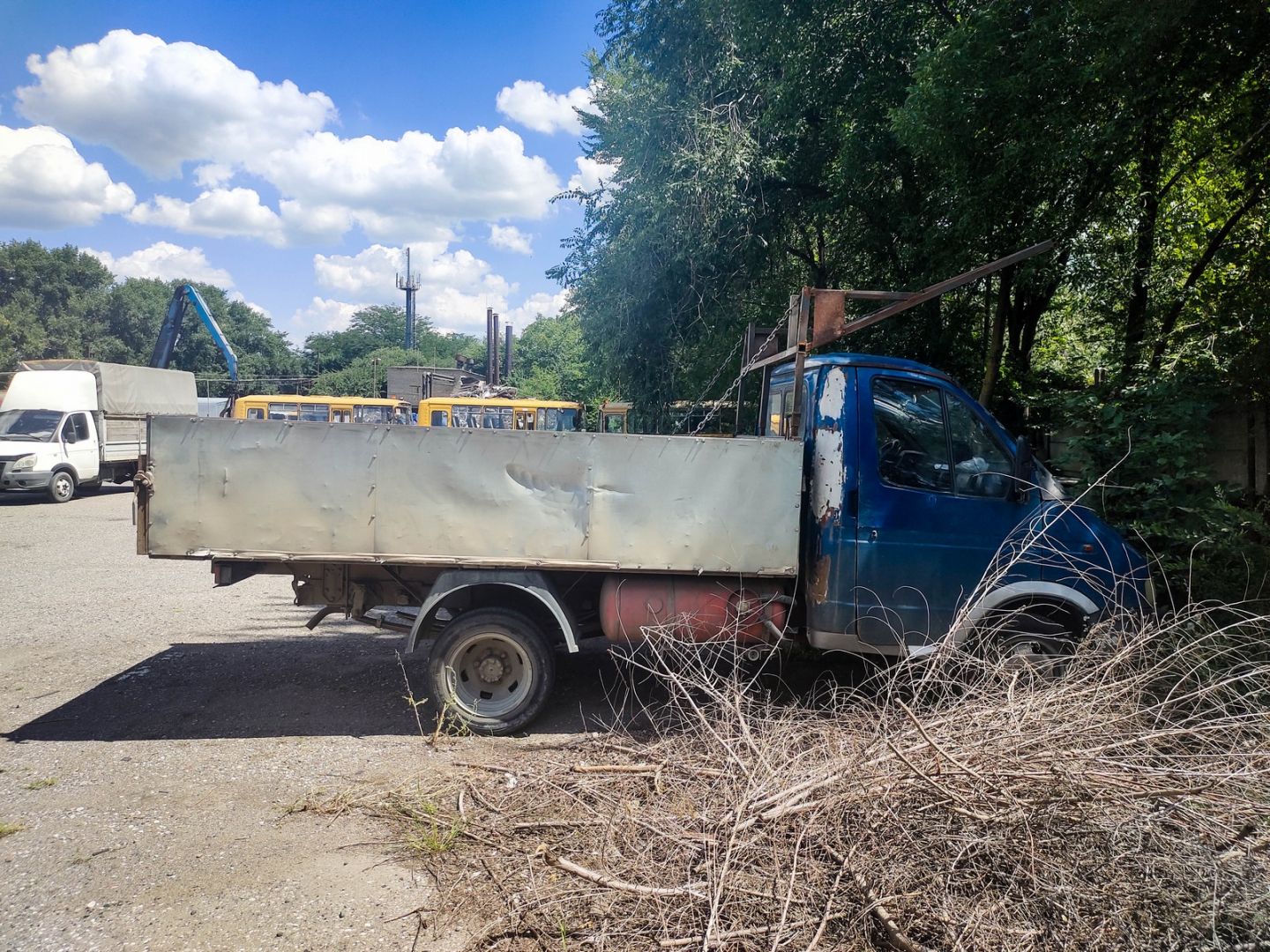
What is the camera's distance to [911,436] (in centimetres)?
496

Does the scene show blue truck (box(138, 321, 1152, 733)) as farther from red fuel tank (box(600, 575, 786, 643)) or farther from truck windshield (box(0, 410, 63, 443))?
truck windshield (box(0, 410, 63, 443))

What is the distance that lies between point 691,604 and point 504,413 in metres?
19.4

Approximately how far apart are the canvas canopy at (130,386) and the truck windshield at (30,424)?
1083 millimetres

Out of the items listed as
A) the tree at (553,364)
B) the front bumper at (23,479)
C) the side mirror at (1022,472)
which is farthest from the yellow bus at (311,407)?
the side mirror at (1022,472)

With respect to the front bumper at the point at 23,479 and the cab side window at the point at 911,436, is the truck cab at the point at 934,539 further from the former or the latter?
the front bumper at the point at 23,479

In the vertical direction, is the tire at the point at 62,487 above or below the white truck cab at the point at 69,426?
below

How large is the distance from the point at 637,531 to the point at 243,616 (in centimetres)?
524

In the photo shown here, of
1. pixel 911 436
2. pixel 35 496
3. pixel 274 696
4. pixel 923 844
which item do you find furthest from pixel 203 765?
pixel 35 496

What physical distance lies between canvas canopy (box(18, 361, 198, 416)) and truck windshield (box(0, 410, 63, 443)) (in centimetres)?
108

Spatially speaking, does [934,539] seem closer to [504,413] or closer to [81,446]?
[81,446]

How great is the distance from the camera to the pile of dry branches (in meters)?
2.89

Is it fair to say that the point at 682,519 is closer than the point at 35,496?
Yes

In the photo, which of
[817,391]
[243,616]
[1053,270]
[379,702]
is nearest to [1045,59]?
[1053,270]

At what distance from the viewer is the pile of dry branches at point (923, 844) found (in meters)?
2.89
